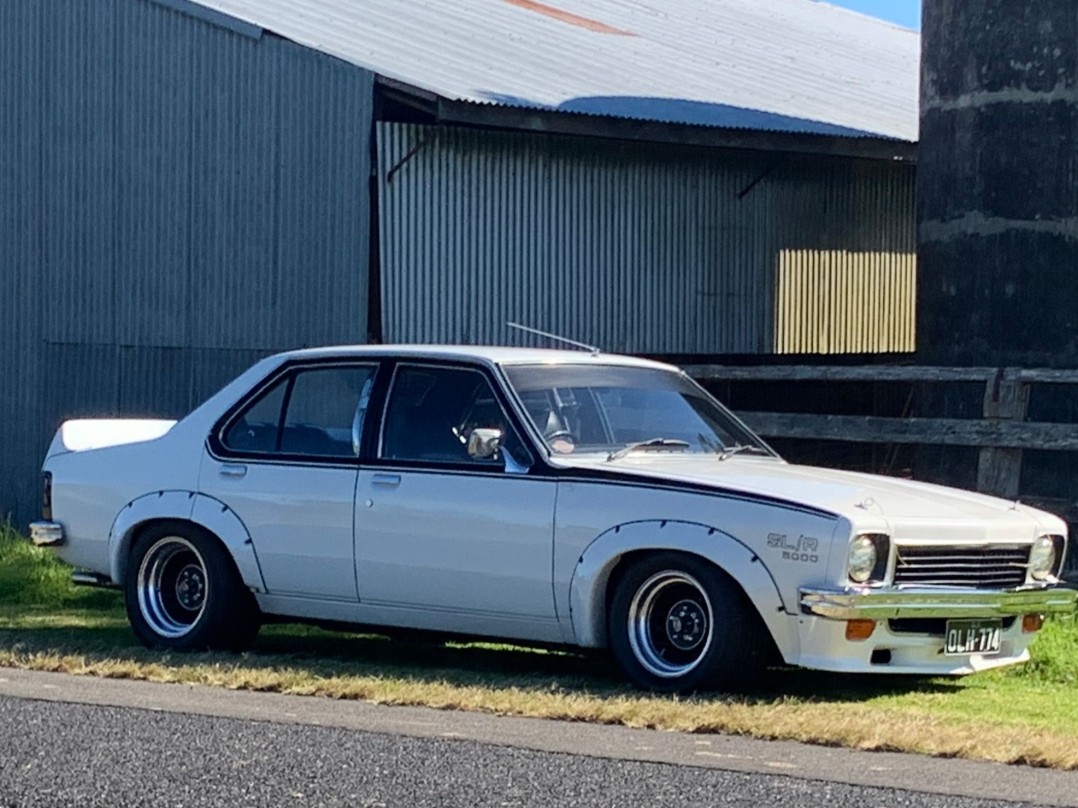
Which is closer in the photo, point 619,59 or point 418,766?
point 418,766

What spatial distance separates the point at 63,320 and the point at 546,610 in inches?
396

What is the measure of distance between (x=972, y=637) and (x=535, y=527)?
2.00 m

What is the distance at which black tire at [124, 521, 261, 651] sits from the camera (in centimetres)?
1041

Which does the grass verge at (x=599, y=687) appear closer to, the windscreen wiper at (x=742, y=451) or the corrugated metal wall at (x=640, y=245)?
the windscreen wiper at (x=742, y=451)

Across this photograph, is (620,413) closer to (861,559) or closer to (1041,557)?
(861,559)

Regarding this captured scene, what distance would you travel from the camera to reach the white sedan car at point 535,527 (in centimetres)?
889

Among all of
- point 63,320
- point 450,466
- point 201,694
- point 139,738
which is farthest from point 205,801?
point 63,320

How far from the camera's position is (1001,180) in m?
15.3

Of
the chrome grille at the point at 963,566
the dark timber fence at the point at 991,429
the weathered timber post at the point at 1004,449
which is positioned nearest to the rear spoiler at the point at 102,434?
the chrome grille at the point at 963,566

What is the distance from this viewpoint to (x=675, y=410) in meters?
10.4

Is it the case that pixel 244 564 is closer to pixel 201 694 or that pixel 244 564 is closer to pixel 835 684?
pixel 201 694

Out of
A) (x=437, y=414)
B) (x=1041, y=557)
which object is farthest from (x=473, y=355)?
(x=1041, y=557)

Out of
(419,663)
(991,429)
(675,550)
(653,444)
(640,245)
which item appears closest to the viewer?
(675,550)

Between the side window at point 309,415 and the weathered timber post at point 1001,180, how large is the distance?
658 centimetres
